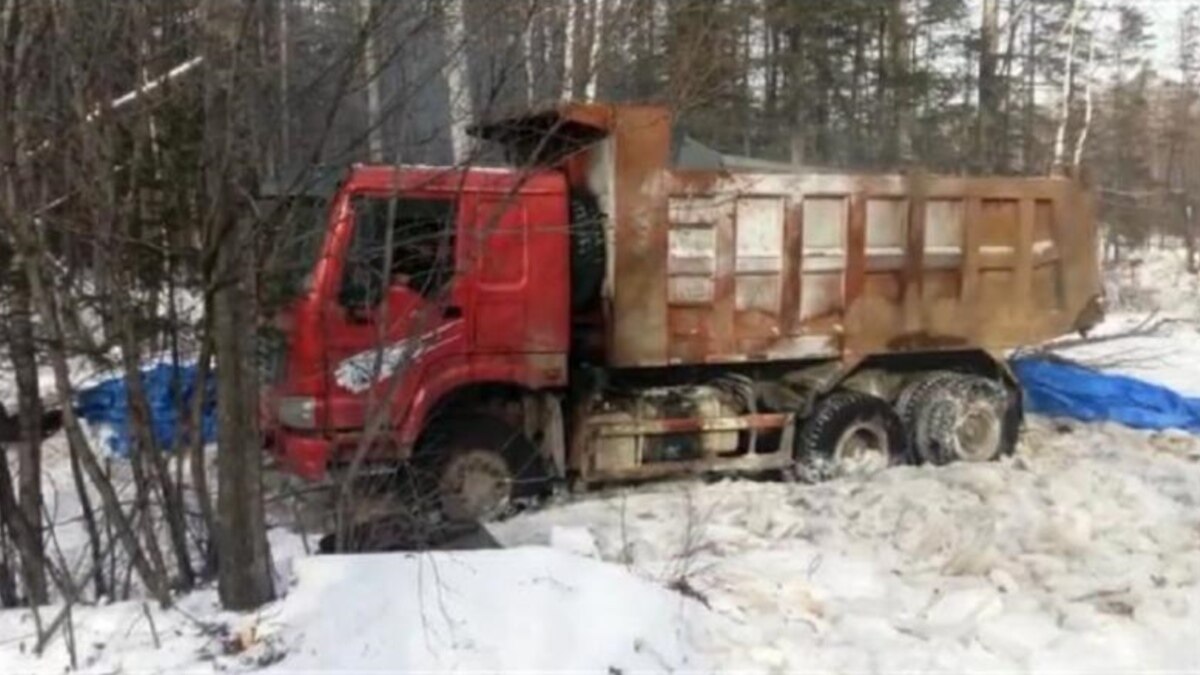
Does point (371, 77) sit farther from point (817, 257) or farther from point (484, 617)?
point (817, 257)

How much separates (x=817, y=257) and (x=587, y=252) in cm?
175

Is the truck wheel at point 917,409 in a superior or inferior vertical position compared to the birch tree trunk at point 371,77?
inferior

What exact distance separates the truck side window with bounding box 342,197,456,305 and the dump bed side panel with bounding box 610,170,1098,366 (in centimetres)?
167

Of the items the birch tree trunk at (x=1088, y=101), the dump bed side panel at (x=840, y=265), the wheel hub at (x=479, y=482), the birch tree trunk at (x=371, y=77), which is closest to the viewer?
the birch tree trunk at (x=371, y=77)

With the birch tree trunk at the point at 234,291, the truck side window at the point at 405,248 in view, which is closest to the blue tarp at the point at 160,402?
the birch tree trunk at the point at 234,291

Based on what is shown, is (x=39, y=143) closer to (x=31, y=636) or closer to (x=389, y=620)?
(x=31, y=636)

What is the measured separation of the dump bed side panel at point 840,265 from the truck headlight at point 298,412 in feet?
7.02

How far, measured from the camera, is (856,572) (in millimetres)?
5973

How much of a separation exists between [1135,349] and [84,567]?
41.6 ft

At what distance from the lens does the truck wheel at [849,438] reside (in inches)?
354

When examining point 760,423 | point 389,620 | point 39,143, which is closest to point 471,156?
point 39,143

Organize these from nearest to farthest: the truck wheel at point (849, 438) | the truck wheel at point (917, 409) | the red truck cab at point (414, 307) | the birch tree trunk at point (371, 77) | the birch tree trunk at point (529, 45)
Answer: the birch tree trunk at point (371, 77) < the birch tree trunk at point (529, 45) < the red truck cab at point (414, 307) < the truck wheel at point (849, 438) < the truck wheel at point (917, 409)

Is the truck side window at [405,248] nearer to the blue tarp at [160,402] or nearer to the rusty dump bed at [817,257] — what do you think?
the rusty dump bed at [817,257]

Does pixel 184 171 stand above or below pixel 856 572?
above
